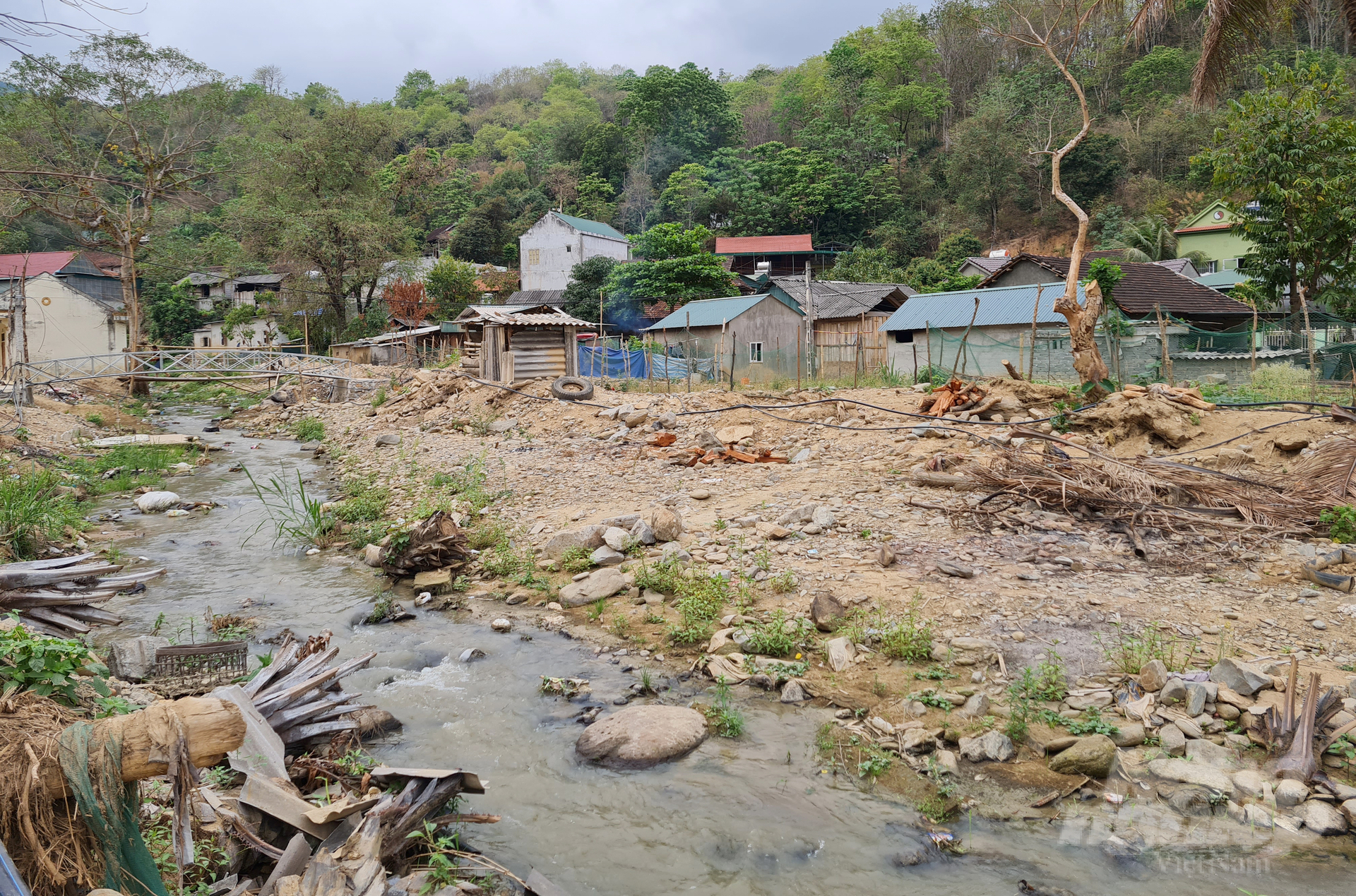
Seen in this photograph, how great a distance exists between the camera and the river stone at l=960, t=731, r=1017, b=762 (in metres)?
4.68

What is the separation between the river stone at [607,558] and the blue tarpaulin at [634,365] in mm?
12673

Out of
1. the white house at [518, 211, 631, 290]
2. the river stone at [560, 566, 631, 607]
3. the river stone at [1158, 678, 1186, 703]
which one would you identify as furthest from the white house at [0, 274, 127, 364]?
the river stone at [1158, 678, 1186, 703]

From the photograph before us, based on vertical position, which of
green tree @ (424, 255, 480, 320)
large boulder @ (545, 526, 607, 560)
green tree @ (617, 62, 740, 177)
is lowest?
large boulder @ (545, 526, 607, 560)

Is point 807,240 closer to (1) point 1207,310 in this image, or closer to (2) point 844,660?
(1) point 1207,310

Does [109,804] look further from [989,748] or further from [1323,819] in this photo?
Answer: [1323,819]

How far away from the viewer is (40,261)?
37656 millimetres

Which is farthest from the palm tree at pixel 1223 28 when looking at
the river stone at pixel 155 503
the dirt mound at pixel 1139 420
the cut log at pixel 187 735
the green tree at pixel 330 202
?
the green tree at pixel 330 202

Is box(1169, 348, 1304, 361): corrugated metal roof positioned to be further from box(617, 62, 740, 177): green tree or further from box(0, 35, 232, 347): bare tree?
box(617, 62, 740, 177): green tree

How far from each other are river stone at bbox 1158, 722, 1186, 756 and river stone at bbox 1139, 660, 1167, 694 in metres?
0.40

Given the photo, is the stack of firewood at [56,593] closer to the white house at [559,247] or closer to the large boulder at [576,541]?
the large boulder at [576,541]

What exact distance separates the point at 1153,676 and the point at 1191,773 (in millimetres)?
811

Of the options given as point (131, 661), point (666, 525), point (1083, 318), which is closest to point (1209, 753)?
point (666, 525)

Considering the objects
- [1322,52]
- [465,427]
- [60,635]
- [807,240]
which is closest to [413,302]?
[807,240]

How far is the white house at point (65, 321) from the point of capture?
97.2ft
